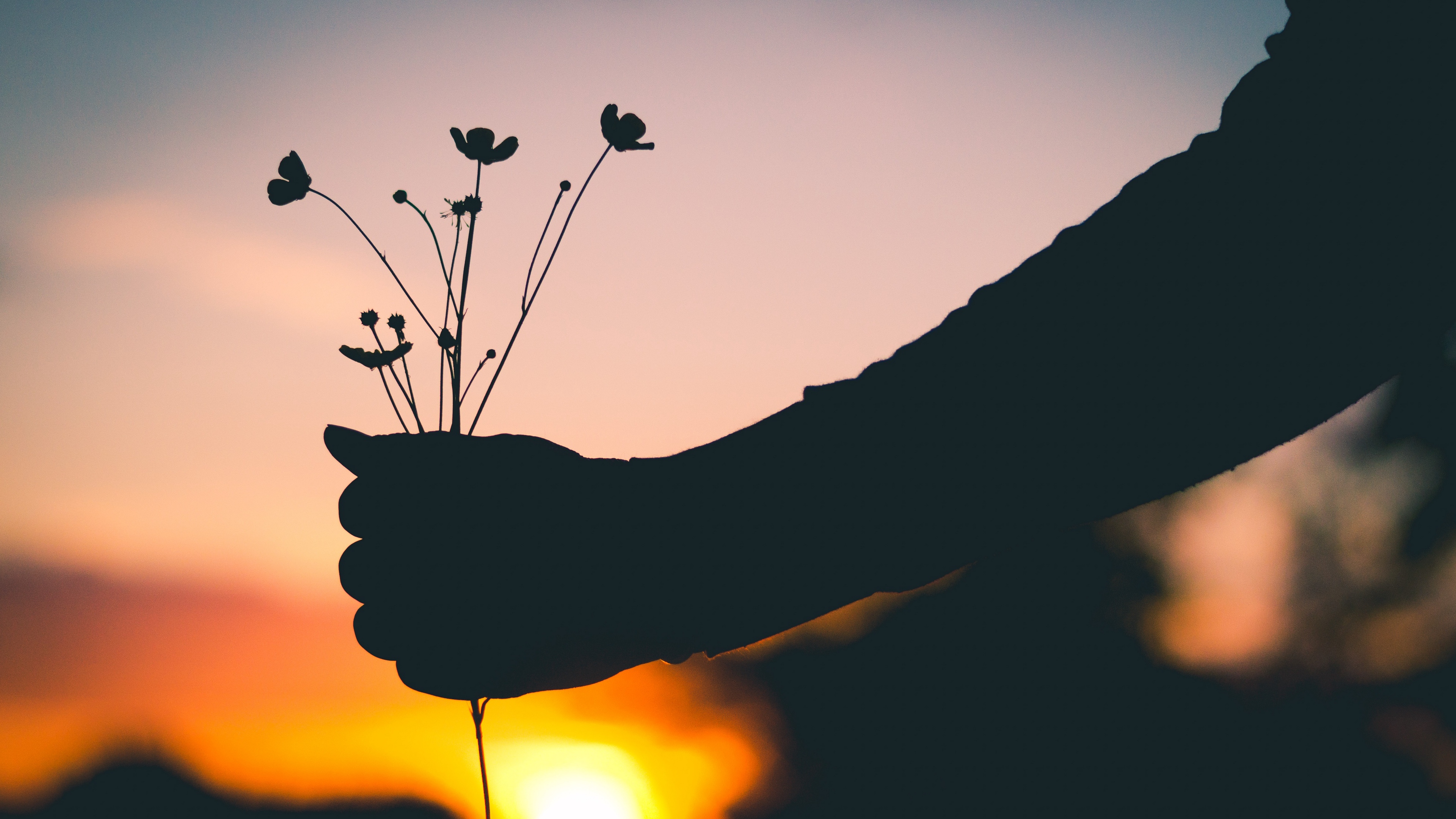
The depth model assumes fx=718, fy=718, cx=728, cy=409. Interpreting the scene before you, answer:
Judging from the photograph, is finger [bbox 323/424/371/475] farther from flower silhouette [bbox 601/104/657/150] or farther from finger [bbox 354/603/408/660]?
flower silhouette [bbox 601/104/657/150]

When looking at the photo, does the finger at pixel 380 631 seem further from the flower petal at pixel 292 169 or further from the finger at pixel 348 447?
the flower petal at pixel 292 169

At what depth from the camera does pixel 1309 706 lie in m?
8.78

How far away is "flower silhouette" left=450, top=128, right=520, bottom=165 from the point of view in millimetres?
949

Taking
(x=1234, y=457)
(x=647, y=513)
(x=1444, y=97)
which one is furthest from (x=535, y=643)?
(x=1444, y=97)

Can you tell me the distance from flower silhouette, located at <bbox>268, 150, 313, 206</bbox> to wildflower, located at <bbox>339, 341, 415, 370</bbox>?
27cm

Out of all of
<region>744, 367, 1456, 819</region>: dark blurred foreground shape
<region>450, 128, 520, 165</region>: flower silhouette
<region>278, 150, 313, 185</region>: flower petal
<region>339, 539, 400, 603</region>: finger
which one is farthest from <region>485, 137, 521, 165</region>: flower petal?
<region>744, 367, 1456, 819</region>: dark blurred foreground shape

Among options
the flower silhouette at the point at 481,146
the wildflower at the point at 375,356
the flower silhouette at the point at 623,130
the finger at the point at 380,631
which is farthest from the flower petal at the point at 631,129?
the finger at the point at 380,631

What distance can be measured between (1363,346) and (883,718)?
9.79 metres

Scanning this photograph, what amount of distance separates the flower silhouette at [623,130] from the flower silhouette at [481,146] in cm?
13

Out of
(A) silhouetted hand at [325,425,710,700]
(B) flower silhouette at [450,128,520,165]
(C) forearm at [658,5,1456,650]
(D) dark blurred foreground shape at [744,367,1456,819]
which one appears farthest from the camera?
(D) dark blurred foreground shape at [744,367,1456,819]

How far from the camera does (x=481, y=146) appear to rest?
96cm

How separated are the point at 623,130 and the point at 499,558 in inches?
23.4

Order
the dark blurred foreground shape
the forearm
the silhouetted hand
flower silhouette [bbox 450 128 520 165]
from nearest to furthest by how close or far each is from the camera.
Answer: the forearm < the silhouetted hand < flower silhouette [bbox 450 128 520 165] < the dark blurred foreground shape

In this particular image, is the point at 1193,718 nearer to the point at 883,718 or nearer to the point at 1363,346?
the point at 883,718
